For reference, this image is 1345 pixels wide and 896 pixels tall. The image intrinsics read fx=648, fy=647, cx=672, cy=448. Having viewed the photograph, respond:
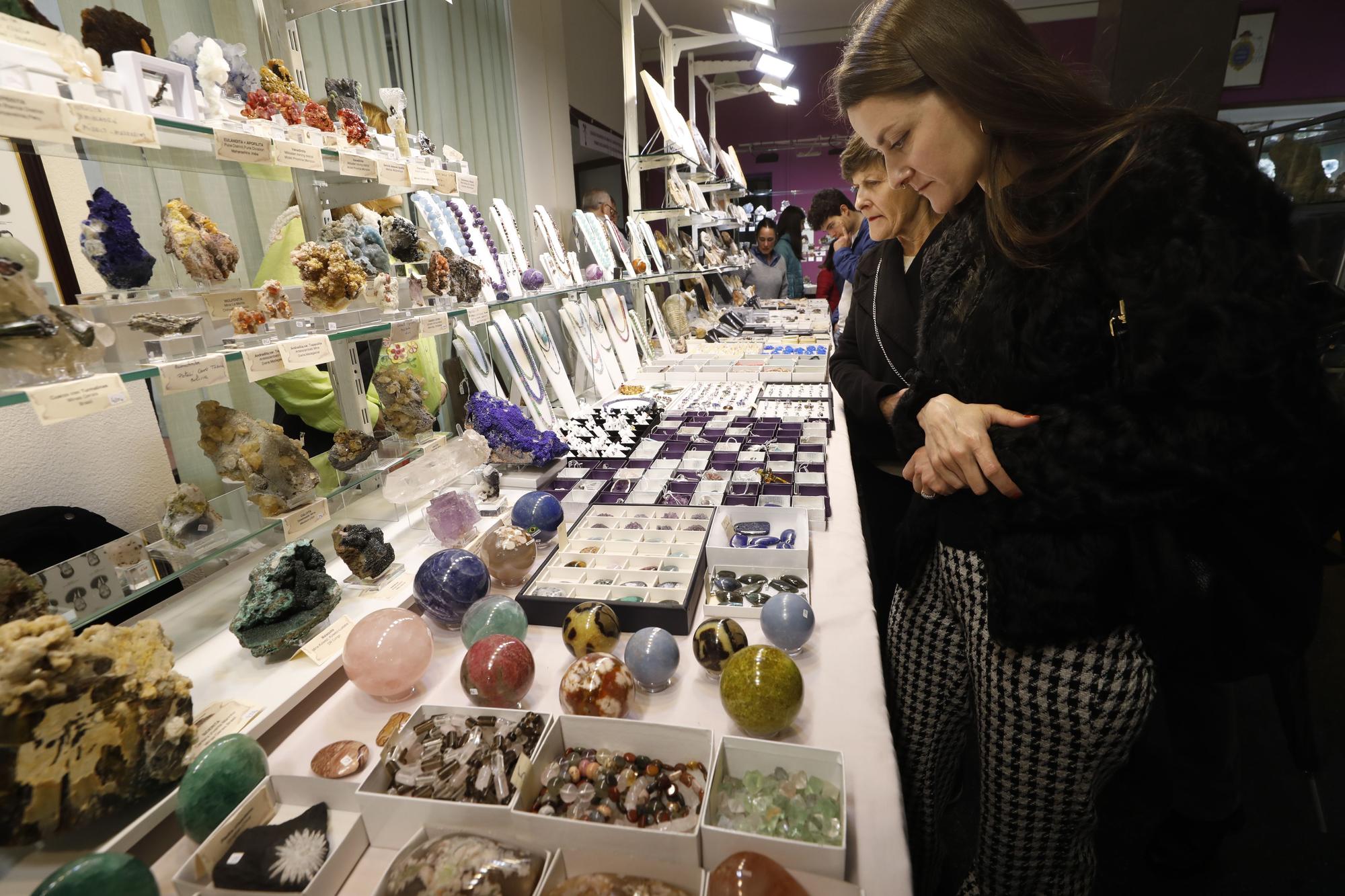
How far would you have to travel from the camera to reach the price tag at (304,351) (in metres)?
1.25

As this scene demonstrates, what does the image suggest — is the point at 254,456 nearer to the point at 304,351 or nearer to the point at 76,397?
the point at 304,351

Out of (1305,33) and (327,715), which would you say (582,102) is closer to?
(327,715)

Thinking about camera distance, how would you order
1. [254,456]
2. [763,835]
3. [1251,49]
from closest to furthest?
[763,835] < [254,456] < [1251,49]

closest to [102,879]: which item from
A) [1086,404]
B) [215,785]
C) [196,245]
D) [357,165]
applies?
[215,785]

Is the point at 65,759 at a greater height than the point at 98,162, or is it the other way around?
the point at 98,162

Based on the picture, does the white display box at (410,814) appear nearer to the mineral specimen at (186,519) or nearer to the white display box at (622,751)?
the white display box at (622,751)

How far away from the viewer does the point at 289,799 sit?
36.1 inches

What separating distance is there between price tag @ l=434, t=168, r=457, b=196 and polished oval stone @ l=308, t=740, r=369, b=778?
1.47m

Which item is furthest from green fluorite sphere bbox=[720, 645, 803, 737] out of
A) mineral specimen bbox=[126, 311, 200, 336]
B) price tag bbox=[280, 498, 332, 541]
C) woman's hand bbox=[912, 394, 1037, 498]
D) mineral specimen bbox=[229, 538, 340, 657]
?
mineral specimen bbox=[126, 311, 200, 336]

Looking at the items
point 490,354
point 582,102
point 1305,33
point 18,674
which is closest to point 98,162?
point 18,674

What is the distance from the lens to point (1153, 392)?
33.4 inches

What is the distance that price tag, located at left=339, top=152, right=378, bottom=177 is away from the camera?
1.50m

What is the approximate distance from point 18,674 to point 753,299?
605cm

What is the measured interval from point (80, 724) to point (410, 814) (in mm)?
426
